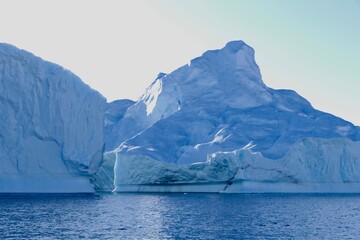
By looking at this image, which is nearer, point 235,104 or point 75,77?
point 75,77

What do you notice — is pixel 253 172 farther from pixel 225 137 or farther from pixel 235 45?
pixel 235 45

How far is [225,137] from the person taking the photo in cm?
8094

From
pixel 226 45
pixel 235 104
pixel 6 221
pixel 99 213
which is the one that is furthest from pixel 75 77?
pixel 226 45

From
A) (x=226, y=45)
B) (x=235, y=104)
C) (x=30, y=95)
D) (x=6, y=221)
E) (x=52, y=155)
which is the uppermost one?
(x=226, y=45)

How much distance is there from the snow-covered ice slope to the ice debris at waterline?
1110 centimetres

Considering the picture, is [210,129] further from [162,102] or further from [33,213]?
[33,213]

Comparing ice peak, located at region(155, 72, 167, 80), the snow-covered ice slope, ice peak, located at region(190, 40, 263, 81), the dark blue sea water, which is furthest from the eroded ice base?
ice peak, located at region(155, 72, 167, 80)

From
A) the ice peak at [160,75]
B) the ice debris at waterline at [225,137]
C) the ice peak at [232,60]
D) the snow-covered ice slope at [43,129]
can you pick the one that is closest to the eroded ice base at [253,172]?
the ice debris at waterline at [225,137]

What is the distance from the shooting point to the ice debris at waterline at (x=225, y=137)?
5381 centimetres

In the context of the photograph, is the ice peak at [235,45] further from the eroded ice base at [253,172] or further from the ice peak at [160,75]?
the eroded ice base at [253,172]

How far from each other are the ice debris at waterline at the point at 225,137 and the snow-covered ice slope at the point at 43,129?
1110 cm

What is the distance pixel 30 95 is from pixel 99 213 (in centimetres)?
1607

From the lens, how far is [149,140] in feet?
277

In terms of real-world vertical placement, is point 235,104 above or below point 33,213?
above
